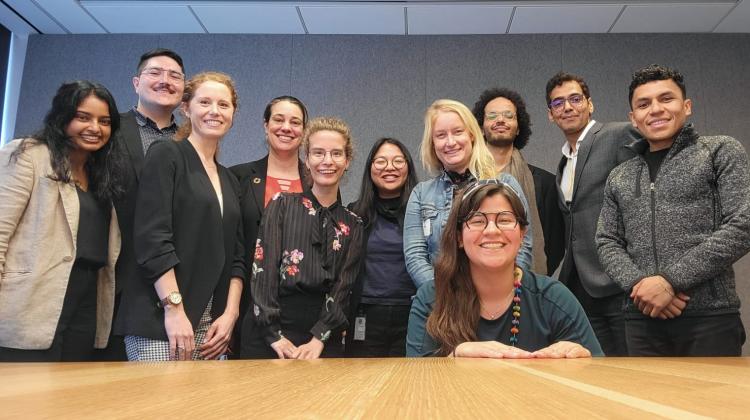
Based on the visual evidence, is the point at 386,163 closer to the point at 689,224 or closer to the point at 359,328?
the point at 359,328

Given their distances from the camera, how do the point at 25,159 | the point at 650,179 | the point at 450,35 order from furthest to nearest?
the point at 450,35 < the point at 650,179 < the point at 25,159

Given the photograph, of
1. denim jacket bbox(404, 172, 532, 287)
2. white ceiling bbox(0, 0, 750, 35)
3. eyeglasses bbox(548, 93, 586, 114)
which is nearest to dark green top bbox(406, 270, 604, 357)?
denim jacket bbox(404, 172, 532, 287)

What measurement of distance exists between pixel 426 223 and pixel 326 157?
509 millimetres

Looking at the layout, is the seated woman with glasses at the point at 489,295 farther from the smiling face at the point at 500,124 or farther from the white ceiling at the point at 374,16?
the white ceiling at the point at 374,16

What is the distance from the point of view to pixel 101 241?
1.89 m

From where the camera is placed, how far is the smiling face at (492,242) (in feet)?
4.87

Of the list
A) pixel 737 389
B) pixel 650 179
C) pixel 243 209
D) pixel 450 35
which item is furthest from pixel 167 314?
pixel 450 35

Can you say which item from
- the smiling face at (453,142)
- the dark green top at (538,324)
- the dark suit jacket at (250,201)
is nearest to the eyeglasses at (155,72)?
the dark suit jacket at (250,201)

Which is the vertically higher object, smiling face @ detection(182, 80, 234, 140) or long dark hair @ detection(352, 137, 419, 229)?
smiling face @ detection(182, 80, 234, 140)

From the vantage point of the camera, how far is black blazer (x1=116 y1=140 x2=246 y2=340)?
5.88 feet

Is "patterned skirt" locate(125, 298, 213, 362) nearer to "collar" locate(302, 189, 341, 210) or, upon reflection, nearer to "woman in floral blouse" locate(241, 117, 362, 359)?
"woman in floral blouse" locate(241, 117, 362, 359)

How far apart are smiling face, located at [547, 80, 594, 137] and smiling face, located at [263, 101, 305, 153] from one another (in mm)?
1313

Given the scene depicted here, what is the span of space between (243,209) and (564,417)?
2116mm

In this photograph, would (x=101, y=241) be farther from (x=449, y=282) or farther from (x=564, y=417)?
(x=564, y=417)
